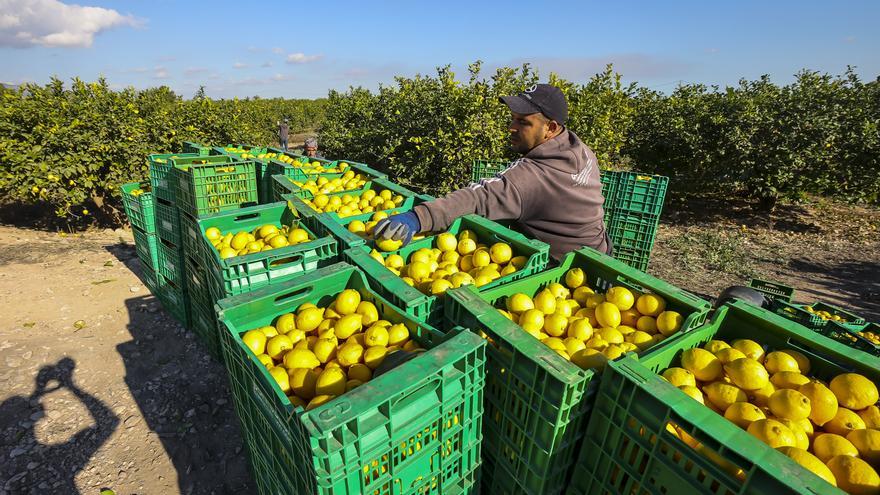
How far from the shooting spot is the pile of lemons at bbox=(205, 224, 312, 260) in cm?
369

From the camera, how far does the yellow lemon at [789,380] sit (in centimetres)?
202

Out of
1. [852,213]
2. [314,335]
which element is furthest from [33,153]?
[852,213]

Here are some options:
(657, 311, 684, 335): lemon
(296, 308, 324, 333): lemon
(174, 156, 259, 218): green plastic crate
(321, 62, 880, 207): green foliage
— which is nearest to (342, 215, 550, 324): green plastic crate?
(296, 308, 324, 333): lemon

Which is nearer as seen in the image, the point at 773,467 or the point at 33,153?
the point at 773,467

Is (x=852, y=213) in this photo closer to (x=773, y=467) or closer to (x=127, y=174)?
(x=773, y=467)

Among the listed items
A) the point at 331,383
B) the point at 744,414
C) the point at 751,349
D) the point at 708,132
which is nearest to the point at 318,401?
the point at 331,383

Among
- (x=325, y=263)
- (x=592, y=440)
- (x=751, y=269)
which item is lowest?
(x=751, y=269)

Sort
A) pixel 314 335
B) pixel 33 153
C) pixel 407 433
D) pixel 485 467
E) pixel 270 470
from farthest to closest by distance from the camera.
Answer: pixel 33 153, pixel 314 335, pixel 485 467, pixel 270 470, pixel 407 433

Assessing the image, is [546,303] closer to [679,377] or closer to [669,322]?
[669,322]

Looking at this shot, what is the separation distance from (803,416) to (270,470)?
8.44 feet

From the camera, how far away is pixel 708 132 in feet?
40.9

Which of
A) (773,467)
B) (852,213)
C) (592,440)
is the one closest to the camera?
(773,467)

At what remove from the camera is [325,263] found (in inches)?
134

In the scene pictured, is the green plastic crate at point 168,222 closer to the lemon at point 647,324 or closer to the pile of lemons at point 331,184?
the pile of lemons at point 331,184
